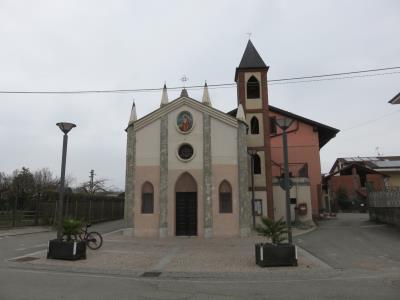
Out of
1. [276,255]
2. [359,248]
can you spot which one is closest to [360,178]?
[359,248]

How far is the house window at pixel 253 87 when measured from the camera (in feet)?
88.9

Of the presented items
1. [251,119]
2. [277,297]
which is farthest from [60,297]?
[251,119]

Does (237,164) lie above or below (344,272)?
above

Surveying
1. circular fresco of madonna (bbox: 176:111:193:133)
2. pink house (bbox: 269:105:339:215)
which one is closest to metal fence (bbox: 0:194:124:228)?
circular fresco of madonna (bbox: 176:111:193:133)

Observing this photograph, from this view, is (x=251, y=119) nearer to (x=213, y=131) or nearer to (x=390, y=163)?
(x=213, y=131)

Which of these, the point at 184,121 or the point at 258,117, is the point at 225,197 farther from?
the point at 258,117

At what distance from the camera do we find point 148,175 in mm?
22547

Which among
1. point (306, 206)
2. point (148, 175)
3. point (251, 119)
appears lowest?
point (306, 206)

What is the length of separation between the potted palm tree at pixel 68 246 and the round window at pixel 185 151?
33.8 feet

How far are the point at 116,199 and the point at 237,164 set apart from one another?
2170cm

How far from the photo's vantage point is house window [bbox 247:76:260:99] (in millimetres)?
27094

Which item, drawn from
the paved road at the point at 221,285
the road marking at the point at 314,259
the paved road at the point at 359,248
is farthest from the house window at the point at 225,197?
the paved road at the point at 221,285

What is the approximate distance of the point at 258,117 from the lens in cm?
2661

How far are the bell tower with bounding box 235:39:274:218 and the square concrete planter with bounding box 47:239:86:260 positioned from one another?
49.5 ft
